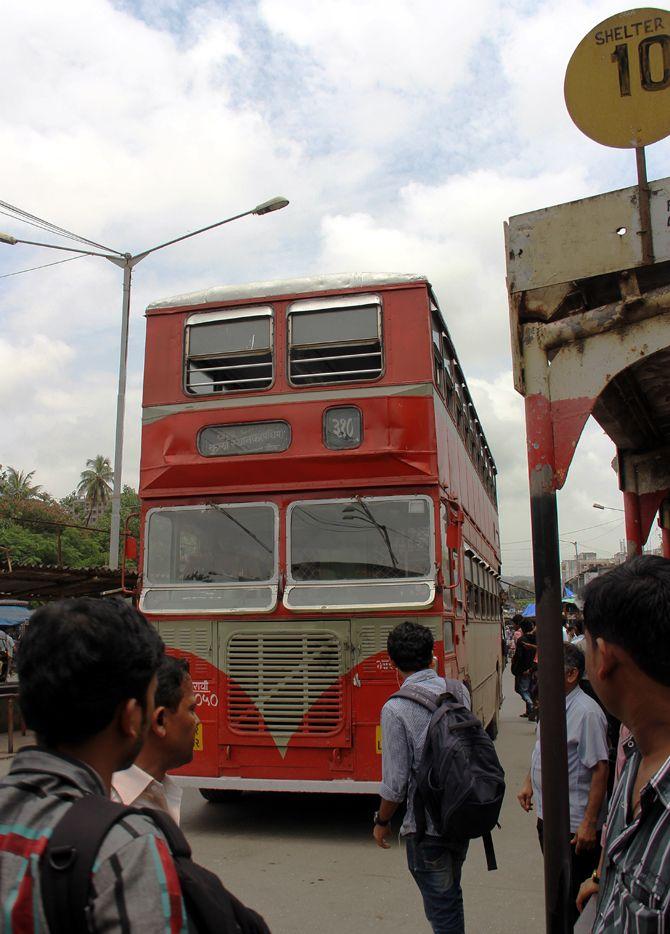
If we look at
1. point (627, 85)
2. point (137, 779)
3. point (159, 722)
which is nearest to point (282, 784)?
point (159, 722)

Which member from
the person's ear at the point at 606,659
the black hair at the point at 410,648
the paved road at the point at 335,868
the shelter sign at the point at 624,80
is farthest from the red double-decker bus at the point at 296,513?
the person's ear at the point at 606,659

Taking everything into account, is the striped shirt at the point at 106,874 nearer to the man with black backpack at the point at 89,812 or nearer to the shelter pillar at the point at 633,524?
the man with black backpack at the point at 89,812

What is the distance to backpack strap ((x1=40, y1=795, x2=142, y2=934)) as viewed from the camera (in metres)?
1.32

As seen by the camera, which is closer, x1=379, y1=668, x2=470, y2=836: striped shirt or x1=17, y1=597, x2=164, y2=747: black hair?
x1=17, y1=597, x2=164, y2=747: black hair

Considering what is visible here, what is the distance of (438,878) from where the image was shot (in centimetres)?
369

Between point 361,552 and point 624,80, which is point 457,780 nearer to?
point 624,80

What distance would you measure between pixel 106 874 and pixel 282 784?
609 centimetres

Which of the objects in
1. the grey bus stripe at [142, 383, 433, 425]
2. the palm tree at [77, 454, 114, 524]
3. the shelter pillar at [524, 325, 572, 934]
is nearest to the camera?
the shelter pillar at [524, 325, 572, 934]

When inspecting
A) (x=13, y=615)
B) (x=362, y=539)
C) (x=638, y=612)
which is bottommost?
(x=13, y=615)

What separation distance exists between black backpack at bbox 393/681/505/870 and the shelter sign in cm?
255

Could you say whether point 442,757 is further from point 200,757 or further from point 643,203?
point 200,757

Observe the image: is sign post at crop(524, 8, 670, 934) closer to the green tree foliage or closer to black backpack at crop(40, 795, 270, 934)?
black backpack at crop(40, 795, 270, 934)

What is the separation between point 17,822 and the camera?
140cm

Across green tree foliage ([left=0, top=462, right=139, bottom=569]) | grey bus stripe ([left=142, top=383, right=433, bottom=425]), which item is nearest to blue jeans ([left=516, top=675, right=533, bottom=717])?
grey bus stripe ([left=142, top=383, right=433, bottom=425])
